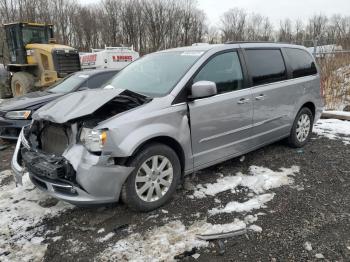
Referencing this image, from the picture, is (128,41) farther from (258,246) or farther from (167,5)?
(258,246)

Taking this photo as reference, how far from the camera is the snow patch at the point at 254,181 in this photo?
3.99 meters

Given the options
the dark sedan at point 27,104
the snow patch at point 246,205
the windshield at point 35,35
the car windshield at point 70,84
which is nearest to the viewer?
the snow patch at point 246,205

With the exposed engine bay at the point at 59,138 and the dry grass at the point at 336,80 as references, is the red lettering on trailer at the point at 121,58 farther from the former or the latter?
the exposed engine bay at the point at 59,138

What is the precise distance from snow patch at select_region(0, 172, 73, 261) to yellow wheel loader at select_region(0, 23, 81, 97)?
7.66 m

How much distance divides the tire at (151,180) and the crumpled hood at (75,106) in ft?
2.20

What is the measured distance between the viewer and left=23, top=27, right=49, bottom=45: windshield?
1215cm

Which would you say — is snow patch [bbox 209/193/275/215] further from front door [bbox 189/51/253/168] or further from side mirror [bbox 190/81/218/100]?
side mirror [bbox 190/81/218/100]

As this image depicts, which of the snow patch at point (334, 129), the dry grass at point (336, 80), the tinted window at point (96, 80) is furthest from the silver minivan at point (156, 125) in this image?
the dry grass at point (336, 80)

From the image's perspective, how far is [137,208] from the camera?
134 inches

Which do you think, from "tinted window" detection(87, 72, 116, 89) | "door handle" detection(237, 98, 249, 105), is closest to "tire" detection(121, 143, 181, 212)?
"door handle" detection(237, 98, 249, 105)

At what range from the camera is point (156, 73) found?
4102mm

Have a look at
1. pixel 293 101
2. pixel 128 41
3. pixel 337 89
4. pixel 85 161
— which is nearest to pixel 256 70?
pixel 293 101

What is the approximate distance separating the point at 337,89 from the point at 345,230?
7.45m

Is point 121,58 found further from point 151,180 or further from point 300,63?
point 151,180
